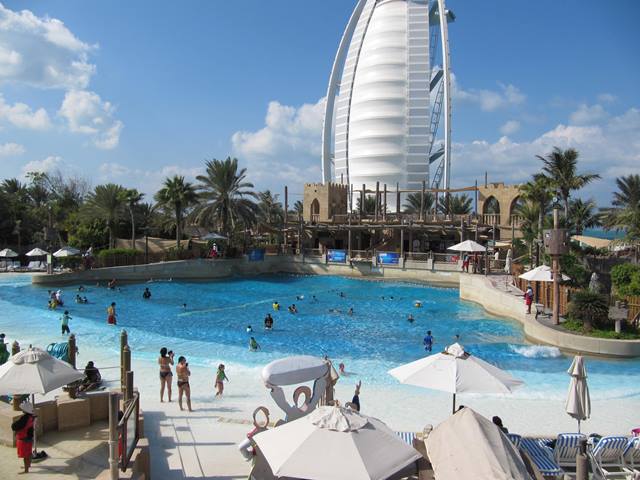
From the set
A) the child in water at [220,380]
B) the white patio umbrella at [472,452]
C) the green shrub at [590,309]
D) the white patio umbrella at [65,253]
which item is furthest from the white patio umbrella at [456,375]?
the white patio umbrella at [65,253]

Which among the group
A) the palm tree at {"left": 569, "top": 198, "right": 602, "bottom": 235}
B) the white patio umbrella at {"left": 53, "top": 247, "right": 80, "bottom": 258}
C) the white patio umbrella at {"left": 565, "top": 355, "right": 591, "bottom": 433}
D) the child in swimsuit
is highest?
the palm tree at {"left": 569, "top": 198, "right": 602, "bottom": 235}

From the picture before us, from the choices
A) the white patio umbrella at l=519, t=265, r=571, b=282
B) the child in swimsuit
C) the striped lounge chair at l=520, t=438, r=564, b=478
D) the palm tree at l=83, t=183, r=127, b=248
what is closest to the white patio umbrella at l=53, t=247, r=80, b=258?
the palm tree at l=83, t=183, r=127, b=248

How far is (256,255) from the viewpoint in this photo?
142 feet

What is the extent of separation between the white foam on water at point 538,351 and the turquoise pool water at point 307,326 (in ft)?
0.10

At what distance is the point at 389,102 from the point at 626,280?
193 feet

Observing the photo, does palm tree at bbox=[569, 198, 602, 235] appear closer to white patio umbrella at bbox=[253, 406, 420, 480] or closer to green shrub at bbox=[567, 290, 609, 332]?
green shrub at bbox=[567, 290, 609, 332]

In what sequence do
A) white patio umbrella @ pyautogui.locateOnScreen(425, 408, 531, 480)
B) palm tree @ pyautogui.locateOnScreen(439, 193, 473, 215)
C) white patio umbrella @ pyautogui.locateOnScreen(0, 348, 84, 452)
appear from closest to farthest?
white patio umbrella @ pyautogui.locateOnScreen(425, 408, 531, 480) < white patio umbrella @ pyautogui.locateOnScreen(0, 348, 84, 452) < palm tree @ pyautogui.locateOnScreen(439, 193, 473, 215)

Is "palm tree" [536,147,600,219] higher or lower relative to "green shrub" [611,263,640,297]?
higher

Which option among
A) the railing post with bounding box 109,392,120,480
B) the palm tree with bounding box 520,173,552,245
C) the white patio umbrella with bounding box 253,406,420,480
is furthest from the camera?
the palm tree with bounding box 520,173,552,245

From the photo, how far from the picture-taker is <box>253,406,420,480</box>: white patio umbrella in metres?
4.89

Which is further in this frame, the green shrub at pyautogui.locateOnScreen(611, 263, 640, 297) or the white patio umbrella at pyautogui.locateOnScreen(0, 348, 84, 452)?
the green shrub at pyautogui.locateOnScreen(611, 263, 640, 297)

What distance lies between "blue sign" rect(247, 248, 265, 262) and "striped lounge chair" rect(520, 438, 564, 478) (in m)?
36.2

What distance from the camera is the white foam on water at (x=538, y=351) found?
16953 mm

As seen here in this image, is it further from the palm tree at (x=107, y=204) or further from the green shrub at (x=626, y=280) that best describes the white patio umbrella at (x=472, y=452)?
the palm tree at (x=107, y=204)
